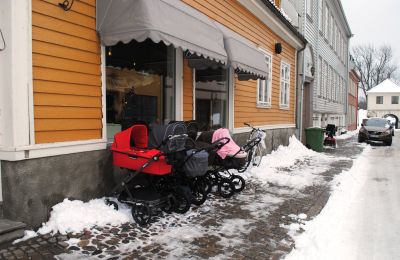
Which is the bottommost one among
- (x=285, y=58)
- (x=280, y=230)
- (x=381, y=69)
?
(x=280, y=230)

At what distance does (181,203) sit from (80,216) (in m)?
1.45

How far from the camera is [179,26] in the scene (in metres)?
5.43

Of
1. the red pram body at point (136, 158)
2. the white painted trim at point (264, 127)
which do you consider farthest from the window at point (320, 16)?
the red pram body at point (136, 158)

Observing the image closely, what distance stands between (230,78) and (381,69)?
7819 cm

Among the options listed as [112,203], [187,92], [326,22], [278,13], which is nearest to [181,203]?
[112,203]

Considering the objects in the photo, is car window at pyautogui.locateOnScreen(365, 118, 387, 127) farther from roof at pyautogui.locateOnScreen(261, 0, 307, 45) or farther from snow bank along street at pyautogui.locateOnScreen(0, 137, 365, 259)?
snow bank along street at pyautogui.locateOnScreen(0, 137, 365, 259)

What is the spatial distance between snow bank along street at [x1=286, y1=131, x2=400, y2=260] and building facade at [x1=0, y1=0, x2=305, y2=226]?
303 centimetres

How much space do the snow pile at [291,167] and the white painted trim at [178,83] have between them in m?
2.48

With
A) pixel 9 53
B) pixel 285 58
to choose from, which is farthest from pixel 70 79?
pixel 285 58

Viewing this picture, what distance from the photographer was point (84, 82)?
16.3 feet

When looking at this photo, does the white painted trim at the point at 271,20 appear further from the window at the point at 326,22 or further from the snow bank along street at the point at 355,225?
the window at the point at 326,22

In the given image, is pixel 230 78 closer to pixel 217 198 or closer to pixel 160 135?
pixel 217 198

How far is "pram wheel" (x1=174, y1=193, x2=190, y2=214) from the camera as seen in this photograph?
16.8 ft

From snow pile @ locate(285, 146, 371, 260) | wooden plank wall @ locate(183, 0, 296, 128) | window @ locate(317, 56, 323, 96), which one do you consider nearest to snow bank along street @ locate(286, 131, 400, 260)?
snow pile @ locate(285, 146, 371, 260)
